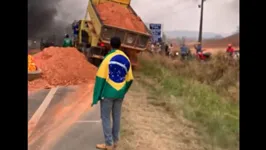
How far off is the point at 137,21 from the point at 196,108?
619 centimetres

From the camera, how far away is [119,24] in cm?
1524

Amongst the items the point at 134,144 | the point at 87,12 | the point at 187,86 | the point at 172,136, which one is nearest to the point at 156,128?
the point at 172,136

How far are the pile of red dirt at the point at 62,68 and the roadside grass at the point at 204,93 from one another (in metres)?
2.01

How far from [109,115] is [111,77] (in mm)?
586

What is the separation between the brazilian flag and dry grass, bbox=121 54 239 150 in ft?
3.71

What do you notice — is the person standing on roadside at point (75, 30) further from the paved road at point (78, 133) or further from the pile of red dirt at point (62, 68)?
the paved road at point (78, 133)

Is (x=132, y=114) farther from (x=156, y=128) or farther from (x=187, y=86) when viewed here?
(x=187, y=86)

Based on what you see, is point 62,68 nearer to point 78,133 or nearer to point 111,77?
point 78,133

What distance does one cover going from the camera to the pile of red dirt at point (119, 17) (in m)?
15.4

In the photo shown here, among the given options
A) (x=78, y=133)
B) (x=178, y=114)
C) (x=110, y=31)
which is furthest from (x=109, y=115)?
(x=110, y=31)

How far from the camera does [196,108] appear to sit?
10.8 meters

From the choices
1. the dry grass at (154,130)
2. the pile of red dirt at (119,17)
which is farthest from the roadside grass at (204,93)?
the pile of red dirt at (119,17)

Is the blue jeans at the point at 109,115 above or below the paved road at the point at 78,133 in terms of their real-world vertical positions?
above

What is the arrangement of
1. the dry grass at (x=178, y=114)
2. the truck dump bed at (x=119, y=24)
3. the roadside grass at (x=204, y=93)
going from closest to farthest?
the dry grass at (x=178, y=114), the roadside grass at (x=204, y=93), the truck dump bed at (x=119, y=24)
